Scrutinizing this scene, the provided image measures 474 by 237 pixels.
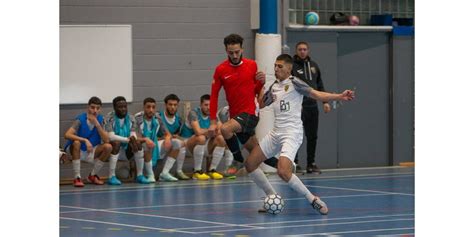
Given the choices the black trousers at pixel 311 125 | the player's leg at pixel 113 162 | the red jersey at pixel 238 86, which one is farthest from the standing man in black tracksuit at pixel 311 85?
the red jersey at pixel 238 86

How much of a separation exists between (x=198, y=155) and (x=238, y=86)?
4974 mm

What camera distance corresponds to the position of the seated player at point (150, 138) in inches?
682

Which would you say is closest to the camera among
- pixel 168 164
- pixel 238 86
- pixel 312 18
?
pixel 238 86

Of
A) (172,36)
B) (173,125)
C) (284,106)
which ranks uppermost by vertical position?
(172,36)

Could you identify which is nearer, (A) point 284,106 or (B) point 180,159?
(A) point 284,106

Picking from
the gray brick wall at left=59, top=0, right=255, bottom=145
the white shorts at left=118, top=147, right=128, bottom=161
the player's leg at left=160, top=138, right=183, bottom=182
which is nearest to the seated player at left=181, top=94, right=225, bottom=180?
the player's leg at left=160, top=138, right=183, bottom=182

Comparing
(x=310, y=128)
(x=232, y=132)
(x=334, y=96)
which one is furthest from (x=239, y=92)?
(x=310, y=128)

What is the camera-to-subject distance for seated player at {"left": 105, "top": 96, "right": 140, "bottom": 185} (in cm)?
1709

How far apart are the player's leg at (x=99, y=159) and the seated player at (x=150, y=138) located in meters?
0.57

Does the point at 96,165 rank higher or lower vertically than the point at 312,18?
lower

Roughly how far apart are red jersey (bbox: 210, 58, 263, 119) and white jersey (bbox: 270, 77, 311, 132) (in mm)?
805

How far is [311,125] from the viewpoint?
60.8 feet

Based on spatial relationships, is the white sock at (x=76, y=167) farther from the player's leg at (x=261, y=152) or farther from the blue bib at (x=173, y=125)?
the player's leg at (x=261, y=152)

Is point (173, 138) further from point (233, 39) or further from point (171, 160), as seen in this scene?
point (233, 39)
